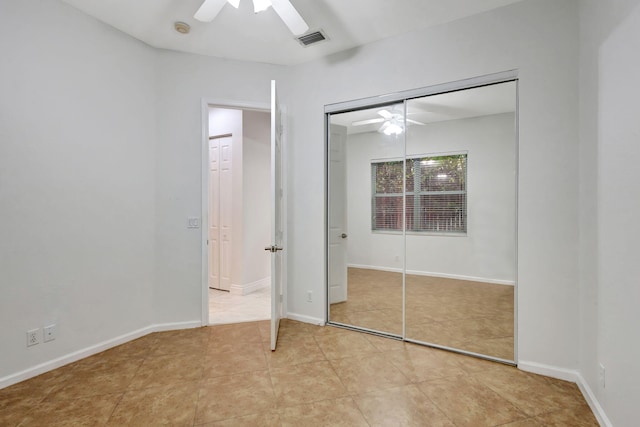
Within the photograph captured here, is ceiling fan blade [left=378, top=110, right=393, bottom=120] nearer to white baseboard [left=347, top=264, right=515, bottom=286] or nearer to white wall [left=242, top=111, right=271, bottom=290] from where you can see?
white baseboard [left=347, top=264, right=515, bottom=286]

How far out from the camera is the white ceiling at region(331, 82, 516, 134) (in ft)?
8.11

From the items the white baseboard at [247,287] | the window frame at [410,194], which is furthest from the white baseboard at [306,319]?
the white baseboard at [247,287]

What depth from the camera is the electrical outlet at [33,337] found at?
87.6 inches

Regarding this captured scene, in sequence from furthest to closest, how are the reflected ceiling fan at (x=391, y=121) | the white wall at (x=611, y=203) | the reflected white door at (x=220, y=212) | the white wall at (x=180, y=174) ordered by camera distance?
the reflected white door at (x=220, y=212), the white wall at (x=180, y=174), the reflected ceiling fan at (x=391, y=121), the white wall at (x=611, y=203)

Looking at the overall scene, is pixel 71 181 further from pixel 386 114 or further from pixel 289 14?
pixel 386 114

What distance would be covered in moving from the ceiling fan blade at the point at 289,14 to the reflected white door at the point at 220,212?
2.56 meters

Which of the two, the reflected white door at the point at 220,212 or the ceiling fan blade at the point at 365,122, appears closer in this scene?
the ceiling fan blade at the point at 365,122

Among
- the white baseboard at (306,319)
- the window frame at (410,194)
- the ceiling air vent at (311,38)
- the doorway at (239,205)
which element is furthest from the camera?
the doorway at (239,205)

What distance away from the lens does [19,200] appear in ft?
7.13

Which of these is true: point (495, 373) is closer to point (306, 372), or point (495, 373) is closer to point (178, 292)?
point (306, 372)

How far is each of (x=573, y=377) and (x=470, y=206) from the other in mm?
1392

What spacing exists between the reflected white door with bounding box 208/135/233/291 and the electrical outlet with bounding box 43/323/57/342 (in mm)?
2368

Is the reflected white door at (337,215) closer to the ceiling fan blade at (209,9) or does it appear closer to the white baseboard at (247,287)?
the ceiling fan blade at (209,9)

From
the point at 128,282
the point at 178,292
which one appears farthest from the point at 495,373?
the point at 128,282
